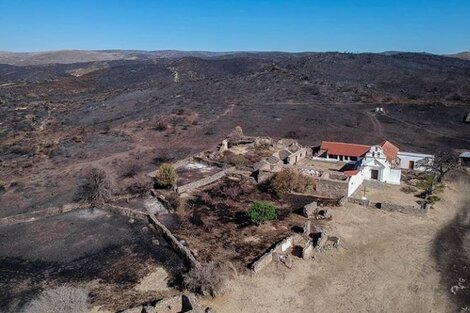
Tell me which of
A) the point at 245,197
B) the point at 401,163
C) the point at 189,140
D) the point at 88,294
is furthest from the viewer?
the point at 189,140

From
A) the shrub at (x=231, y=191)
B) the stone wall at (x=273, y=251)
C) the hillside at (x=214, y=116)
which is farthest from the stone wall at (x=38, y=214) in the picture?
the stone wall at (x=273, y=251)

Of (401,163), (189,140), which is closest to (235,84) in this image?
(189,140)

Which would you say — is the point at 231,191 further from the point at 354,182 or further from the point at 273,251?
the point at 273,251

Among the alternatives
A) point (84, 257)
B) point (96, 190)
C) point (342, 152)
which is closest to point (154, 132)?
point (96, 190)

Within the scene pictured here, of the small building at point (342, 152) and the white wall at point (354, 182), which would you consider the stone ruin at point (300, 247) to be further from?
the small building at point (342, 152)

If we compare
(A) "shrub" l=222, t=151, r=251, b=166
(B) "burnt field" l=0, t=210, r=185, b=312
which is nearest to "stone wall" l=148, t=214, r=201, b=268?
(B) "burnt field" l=0, t=210, r=185, b=312

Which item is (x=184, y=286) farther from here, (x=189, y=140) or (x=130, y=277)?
(x=189, y=140)
